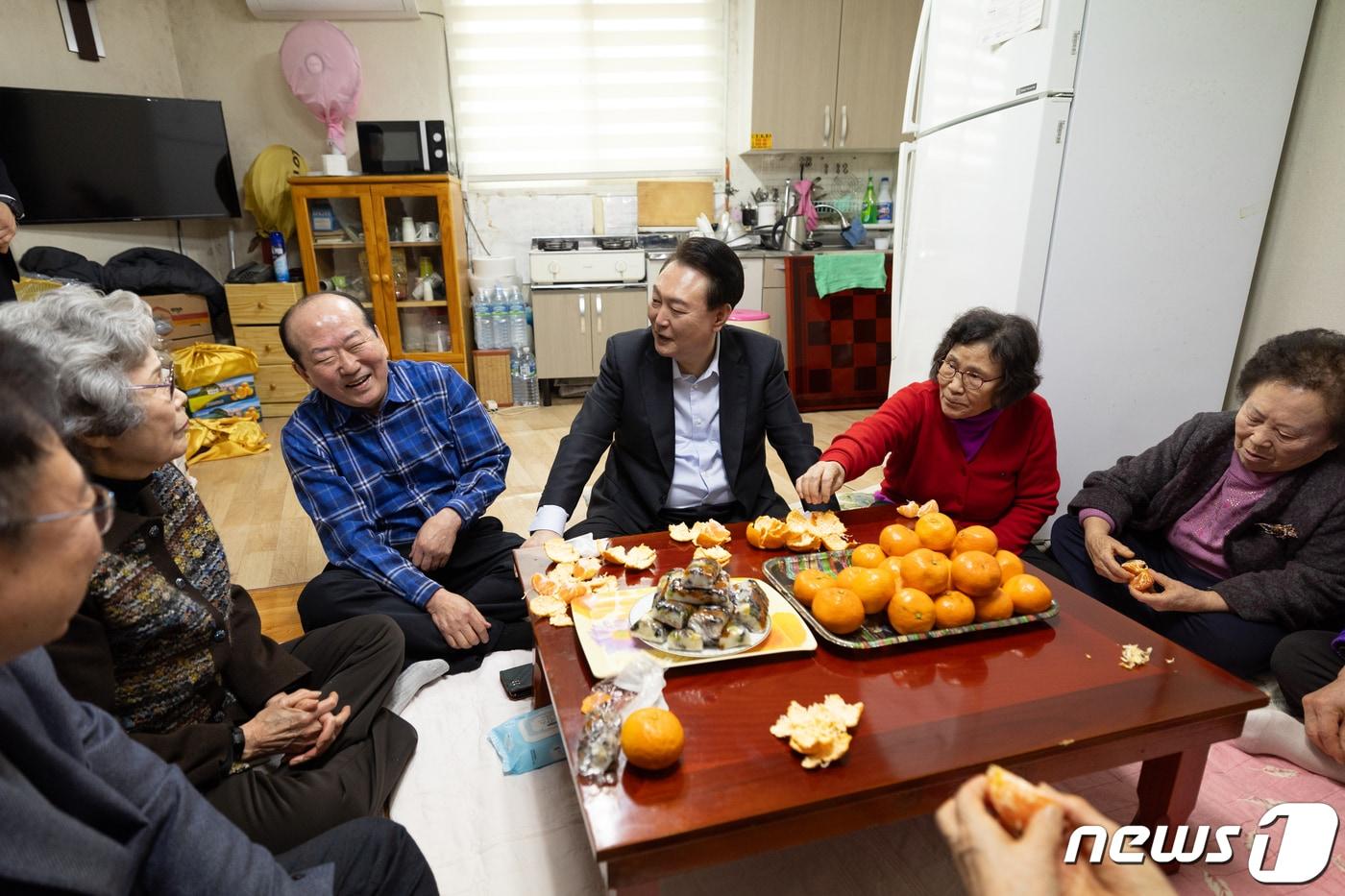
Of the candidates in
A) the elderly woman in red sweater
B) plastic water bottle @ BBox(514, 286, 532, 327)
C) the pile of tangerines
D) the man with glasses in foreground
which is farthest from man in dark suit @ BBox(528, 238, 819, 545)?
plastic water bottle @ BBox(514, 286, 532, 327)

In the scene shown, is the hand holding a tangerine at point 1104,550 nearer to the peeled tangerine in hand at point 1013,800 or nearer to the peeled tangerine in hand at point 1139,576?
the peeled tangerine in hand at point 1139,576

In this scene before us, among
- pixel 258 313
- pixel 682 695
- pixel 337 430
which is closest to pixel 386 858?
pixel 682 695

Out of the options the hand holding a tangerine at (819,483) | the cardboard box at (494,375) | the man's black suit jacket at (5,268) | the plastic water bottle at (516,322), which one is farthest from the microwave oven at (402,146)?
the hand holding a tangerine at (819,483)

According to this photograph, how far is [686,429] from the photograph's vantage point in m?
1.92

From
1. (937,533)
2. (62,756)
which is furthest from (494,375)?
(62,756)

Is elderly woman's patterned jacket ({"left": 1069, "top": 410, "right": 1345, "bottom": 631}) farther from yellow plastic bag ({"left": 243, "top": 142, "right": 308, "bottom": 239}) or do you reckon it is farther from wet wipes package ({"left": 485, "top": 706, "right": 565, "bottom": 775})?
yellow plastic bag ({"left": 243, "top": 142, "right": 308, "bottom": 239})

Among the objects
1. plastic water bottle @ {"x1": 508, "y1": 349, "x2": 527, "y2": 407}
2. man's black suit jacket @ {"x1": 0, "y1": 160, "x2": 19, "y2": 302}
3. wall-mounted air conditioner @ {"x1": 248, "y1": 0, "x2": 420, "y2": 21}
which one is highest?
wall-mounted air conditioner @ {"x1": 248, "y1": 0, "x2": 420, "y2": 21}

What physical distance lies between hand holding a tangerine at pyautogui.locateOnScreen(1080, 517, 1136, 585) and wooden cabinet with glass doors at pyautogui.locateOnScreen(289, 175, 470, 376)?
3.48 metres

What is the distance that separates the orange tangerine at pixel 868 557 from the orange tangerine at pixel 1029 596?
21 centimetres

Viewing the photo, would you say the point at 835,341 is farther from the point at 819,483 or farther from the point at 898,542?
the point at 898,542

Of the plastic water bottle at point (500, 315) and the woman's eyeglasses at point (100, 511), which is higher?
the woman's eyeglasses at point (100, 511)

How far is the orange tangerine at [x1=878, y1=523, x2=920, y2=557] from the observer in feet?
4.28

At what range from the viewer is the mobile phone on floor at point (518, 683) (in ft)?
5.41

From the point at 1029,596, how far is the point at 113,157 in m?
4.55
